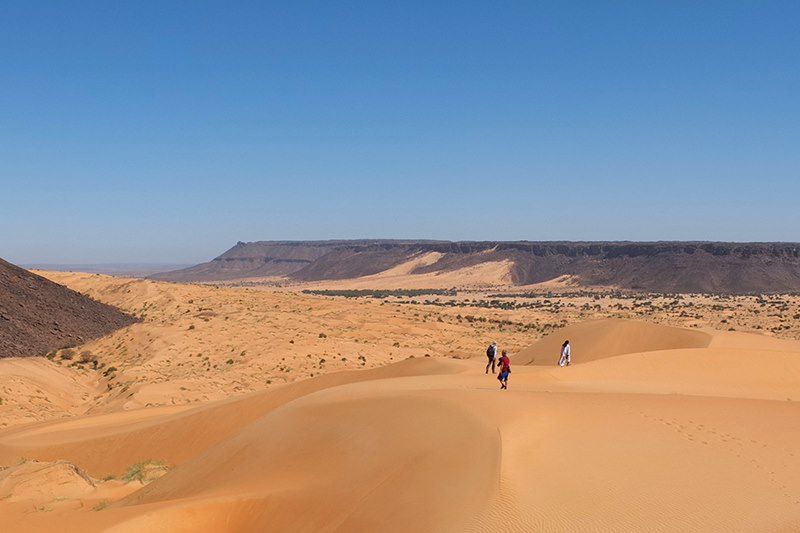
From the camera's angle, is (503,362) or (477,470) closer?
(477,470)

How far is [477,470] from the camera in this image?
956 cm

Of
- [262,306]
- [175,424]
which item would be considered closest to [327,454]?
[175,424]

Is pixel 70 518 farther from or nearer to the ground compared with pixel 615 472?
nearer to the ground

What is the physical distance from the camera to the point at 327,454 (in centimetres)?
1208

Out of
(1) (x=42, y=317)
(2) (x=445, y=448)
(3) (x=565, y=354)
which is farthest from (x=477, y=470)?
(1) (x=42, y=317)

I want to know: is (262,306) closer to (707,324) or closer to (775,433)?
(707,324)

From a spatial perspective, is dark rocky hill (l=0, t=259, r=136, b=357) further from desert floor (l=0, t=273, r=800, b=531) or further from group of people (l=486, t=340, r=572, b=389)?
group of people (l=486, t=340, r=572, b=389)

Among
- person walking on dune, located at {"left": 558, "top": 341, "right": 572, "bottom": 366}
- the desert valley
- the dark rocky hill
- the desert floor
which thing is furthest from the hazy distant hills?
person walking on dune, located at {"left": 558, "top": 341, "right": 572, "bottom": 366}

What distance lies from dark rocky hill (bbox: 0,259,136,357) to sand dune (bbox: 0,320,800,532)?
2233cm

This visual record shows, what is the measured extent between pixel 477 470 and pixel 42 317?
38.1 meters

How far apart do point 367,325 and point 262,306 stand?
978cm

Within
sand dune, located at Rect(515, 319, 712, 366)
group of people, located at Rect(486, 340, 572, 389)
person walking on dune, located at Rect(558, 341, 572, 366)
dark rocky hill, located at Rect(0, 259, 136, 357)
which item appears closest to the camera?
group of people, located at Rect(486, 340, 572, 389)

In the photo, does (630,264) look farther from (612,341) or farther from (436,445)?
(436,445)

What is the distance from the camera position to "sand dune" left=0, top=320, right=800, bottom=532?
8555mm
